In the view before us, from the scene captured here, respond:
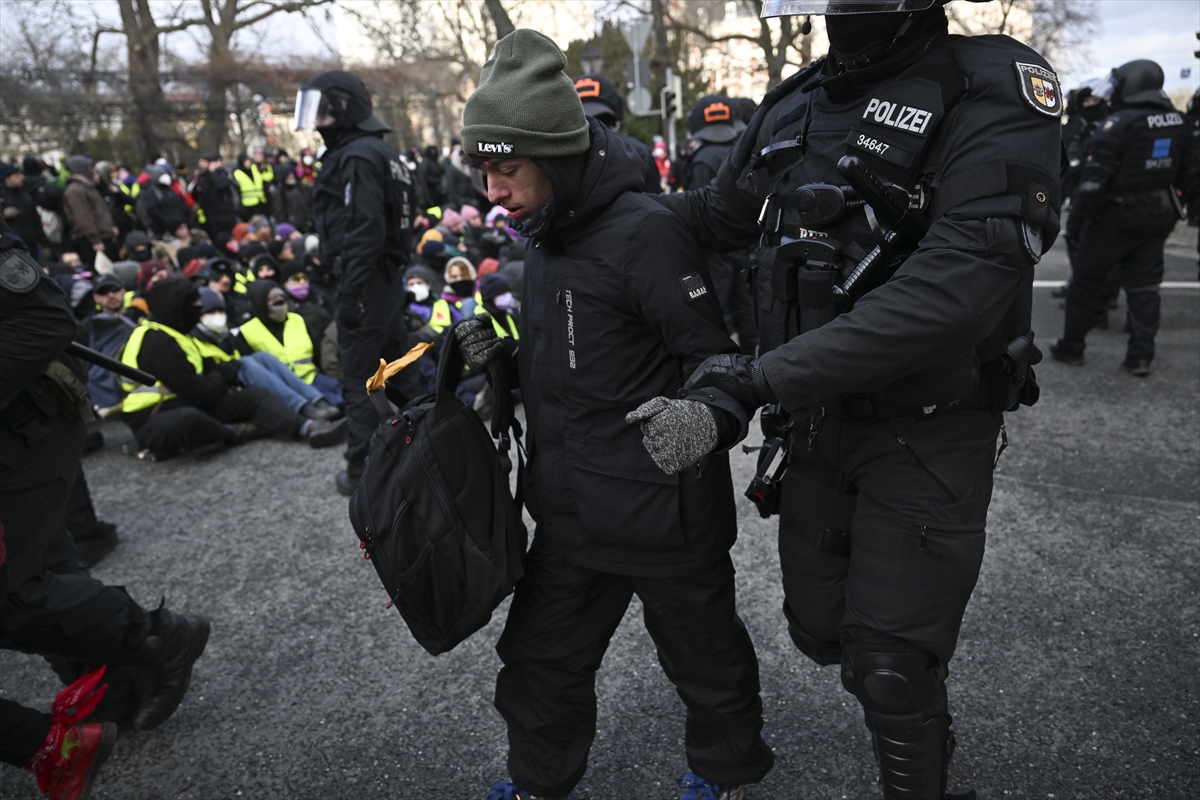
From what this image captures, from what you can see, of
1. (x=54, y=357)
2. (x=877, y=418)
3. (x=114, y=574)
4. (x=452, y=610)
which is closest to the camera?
(x=877, y=418)

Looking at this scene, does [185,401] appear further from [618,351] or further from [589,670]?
[618,351]

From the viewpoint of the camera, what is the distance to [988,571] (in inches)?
133

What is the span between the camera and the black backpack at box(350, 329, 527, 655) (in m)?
2.01

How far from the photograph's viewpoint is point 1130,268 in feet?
18.6

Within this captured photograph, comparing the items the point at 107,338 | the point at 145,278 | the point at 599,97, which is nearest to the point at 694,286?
the point at 599,97

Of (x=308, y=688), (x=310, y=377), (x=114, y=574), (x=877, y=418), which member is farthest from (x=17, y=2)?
(x=877, y=418)

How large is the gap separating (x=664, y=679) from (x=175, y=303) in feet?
14.1

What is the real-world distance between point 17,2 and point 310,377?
19.8 m

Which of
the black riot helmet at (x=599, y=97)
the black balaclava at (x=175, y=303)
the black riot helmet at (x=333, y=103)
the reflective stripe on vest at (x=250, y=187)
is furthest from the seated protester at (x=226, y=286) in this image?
the reflective stripe on vest at (x=250, y=187)

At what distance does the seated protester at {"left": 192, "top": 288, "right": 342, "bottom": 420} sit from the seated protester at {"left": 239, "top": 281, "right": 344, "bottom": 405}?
17cm

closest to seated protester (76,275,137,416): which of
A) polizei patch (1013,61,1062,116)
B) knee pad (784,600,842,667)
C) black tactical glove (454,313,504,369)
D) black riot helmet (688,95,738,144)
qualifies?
black riot helmet (688,95,738,144)

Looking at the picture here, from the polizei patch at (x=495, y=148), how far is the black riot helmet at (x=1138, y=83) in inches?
216

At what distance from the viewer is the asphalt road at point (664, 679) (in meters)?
2.42

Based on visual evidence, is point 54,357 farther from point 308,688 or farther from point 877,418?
point 877,418
